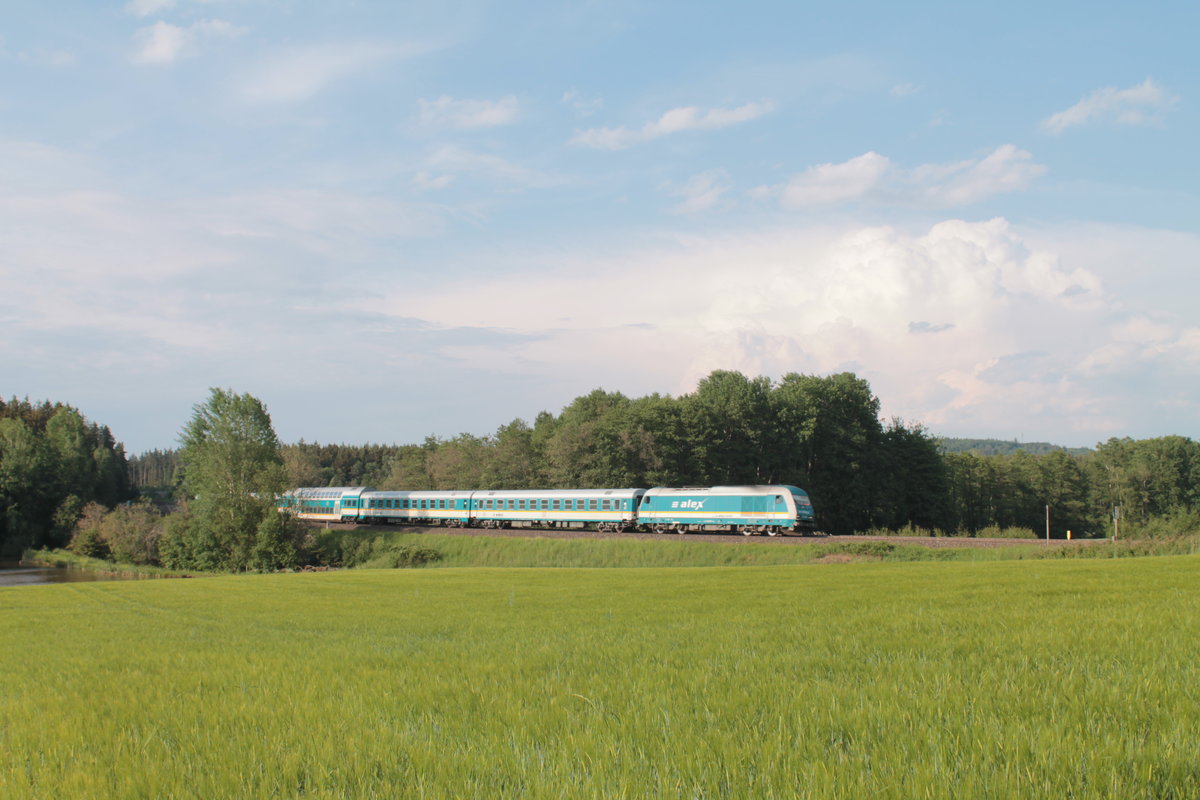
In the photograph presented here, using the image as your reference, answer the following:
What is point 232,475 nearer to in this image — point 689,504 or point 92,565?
point 92,565

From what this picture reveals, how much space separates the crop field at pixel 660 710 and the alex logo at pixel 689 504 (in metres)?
38.2

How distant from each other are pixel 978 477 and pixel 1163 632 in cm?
11316

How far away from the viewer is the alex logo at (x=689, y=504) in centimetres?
5094

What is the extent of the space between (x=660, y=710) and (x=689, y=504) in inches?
1852

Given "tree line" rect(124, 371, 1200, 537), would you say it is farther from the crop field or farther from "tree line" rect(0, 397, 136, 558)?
the crop field

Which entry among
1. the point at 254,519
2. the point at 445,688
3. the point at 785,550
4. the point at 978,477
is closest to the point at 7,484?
the point at 254,519

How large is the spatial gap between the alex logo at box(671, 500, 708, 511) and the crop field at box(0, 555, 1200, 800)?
38225mm

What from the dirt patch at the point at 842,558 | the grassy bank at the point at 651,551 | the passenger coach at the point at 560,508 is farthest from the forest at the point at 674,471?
the dirt patch at the point at 842,558

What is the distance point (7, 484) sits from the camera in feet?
294

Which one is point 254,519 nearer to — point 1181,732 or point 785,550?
point 785,550

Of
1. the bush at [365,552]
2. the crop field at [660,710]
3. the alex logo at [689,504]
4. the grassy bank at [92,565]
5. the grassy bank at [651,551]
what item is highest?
the crop field at [660,710]

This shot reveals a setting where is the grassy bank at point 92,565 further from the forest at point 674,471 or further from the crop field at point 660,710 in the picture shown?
the crop field at point 660,710

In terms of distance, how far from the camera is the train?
1873 inches

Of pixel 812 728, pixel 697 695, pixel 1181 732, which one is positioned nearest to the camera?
pixel 1181 732
